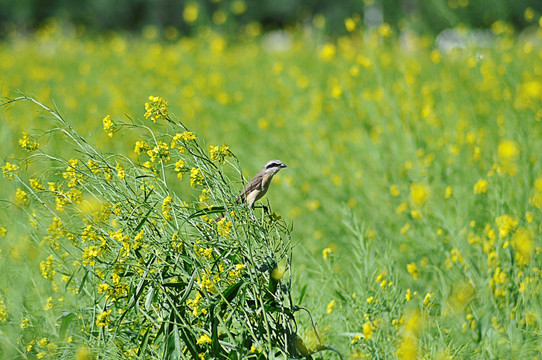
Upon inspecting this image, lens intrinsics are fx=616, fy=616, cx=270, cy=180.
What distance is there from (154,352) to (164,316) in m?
0.14

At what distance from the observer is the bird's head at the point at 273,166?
1.71 metres

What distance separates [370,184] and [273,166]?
196 cm

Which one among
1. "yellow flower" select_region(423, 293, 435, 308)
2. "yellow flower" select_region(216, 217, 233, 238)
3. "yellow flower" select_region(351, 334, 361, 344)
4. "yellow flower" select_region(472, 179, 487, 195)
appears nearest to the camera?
"yellow flower" select_region(216, 217, 233, 238)

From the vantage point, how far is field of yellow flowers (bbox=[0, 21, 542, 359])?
1838 mm

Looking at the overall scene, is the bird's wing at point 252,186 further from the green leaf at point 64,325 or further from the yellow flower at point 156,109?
the green leaf at point 64,325

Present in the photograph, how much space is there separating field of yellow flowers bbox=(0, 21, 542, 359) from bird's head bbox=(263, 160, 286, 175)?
7cm

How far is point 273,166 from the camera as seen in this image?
5.82ft

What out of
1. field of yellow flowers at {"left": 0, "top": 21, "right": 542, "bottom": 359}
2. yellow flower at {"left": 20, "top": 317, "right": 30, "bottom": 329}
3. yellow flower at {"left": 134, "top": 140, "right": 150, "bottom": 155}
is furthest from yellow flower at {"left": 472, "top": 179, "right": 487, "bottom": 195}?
yellow flower at {"left": 20, "top": 317, "right": 30, "bottom": 329}

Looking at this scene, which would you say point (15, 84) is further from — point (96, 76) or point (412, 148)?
point (412, 148)

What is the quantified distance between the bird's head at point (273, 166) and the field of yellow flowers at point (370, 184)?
0.23ft

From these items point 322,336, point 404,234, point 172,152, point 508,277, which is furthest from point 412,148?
point 172,152

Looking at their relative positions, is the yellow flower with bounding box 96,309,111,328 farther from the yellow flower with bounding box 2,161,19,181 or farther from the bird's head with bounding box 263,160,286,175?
the bird's head with bounding box 263,160,286,175

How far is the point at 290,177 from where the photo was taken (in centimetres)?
404

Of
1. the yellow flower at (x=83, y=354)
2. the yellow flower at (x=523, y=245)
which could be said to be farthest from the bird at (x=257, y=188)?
the yellow flower at (x=523, y=245)
